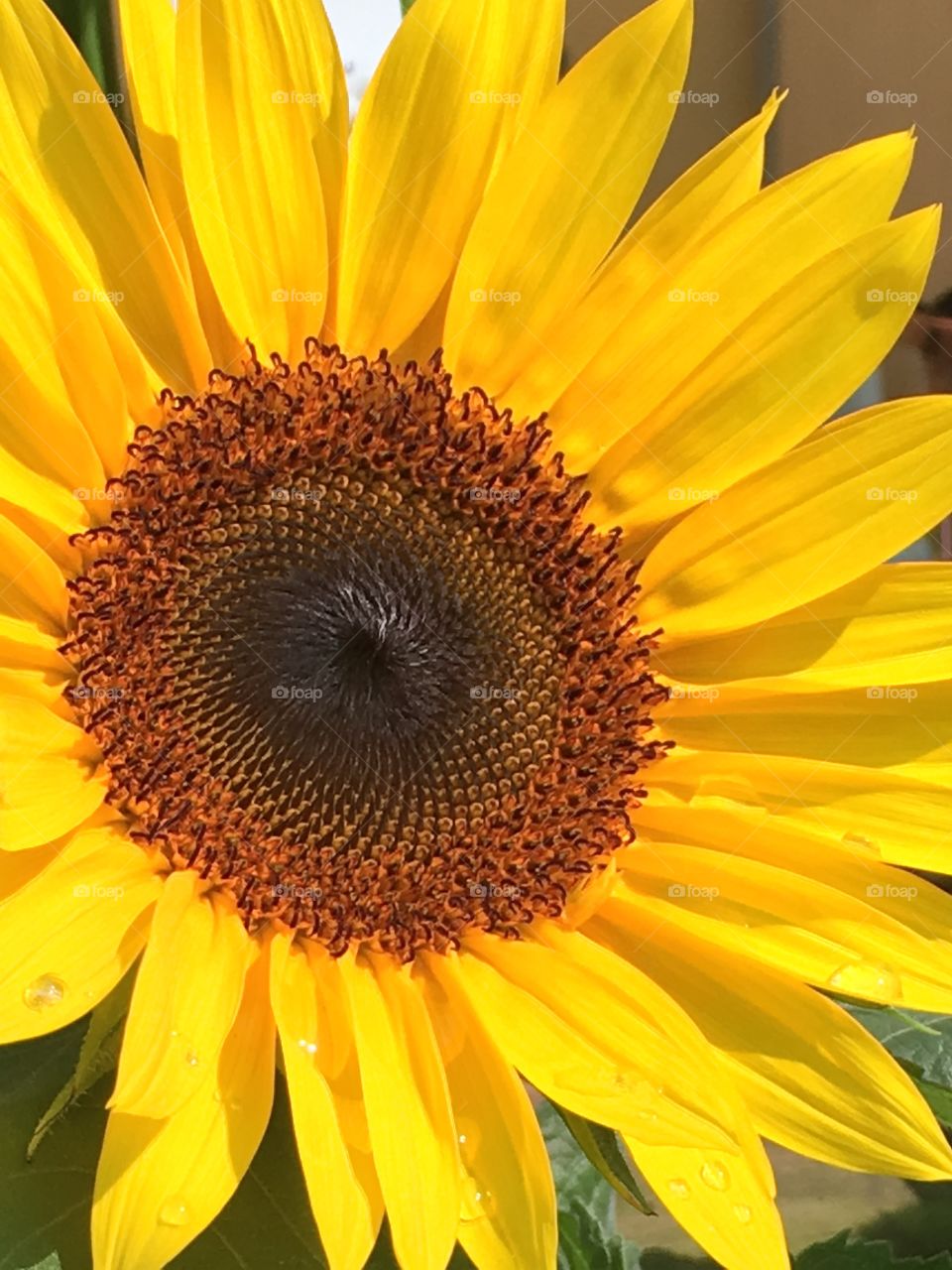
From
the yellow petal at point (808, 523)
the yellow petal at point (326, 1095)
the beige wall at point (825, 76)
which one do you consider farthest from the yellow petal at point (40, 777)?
the beige wall at point (825, 76)

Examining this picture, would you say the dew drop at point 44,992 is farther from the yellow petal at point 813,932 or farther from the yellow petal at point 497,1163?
the yellow petal at point 813,932

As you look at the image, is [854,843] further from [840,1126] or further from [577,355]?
[577,355]

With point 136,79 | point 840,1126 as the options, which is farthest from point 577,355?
point 840,1126

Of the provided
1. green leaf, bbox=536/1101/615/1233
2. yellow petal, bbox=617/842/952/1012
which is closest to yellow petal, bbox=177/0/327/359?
yellow petal, bbox=617/842/952/1012

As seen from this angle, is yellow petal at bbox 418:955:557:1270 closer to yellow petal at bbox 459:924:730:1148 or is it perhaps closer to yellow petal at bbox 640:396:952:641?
yellow petal at bbox 459:924:730:1148

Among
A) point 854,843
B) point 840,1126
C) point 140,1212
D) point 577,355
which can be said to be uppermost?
point 577,355

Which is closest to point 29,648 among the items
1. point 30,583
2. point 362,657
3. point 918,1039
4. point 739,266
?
point 30,583

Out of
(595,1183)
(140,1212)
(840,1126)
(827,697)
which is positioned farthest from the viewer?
(595,1183)
